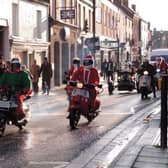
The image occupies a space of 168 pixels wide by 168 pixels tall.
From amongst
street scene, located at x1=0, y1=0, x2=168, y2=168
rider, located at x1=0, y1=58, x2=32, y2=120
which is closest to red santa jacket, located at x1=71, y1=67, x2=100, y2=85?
street scene, located at x1=0, y1=0, x2=168, y2=168

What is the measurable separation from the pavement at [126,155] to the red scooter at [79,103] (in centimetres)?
181

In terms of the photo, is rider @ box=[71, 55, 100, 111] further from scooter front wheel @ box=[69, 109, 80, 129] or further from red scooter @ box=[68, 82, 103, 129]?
scooter front wheel @ box=[69, 109, 80, 129]

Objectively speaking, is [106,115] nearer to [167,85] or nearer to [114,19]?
[167,85]

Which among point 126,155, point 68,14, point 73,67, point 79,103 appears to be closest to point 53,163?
point 126,155

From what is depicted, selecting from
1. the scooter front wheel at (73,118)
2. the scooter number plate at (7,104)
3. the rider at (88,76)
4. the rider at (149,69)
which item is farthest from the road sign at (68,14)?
the scooter number plate at (7,104)

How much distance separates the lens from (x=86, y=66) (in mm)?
13289

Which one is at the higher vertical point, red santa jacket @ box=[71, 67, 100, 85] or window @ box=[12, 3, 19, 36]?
window @ box=[12, 3, 19, 36]

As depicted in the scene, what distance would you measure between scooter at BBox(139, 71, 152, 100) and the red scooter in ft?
28.8

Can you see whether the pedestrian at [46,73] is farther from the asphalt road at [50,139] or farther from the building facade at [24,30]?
the asphalt road at [50,139]

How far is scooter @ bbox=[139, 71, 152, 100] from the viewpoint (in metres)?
21.9

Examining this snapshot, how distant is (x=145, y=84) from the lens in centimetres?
2189

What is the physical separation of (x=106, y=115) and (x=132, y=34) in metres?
64.5

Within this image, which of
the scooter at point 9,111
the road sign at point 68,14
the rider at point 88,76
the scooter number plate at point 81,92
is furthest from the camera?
the road sign at point 68,14

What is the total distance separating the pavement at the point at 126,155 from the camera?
305 inches
